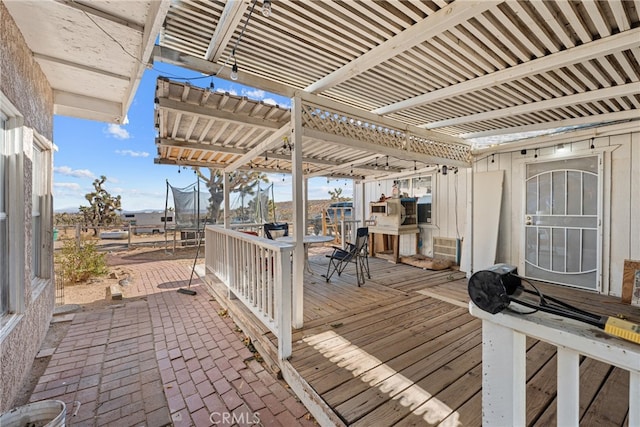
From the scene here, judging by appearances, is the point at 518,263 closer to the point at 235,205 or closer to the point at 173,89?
the point at 173,89

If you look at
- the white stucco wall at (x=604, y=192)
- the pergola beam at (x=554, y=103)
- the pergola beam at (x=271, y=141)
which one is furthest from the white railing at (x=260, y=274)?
the white stucco wall at (x=604, y=192)

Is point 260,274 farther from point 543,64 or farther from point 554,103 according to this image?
point 554,103

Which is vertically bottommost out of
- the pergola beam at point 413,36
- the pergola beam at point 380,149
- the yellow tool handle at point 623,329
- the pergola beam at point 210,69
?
the yellow tool handle at point 623,329

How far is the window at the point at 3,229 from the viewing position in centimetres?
201

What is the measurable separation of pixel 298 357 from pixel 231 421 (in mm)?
655

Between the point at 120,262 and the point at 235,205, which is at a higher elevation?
the point at 235,205

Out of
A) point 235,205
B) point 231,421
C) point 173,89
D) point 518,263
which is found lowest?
point 231,421

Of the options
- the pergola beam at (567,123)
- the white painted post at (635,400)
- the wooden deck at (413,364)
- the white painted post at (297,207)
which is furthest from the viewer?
the pergola beam at (567,123)

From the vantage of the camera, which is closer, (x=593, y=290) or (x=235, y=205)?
(x=593, y=290)

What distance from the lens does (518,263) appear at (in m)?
4.77

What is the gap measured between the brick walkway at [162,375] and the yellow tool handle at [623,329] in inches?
69.6

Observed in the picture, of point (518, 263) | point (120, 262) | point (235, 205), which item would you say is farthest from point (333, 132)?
point (120, 262)

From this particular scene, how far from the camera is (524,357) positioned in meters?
0.83

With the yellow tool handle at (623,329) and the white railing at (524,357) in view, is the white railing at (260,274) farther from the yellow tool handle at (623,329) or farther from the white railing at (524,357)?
the yellow tool handle at (623,329)
